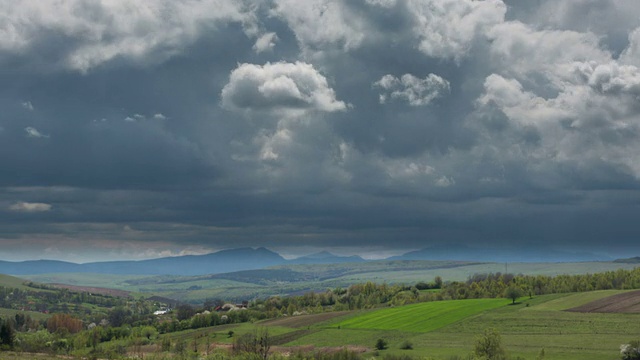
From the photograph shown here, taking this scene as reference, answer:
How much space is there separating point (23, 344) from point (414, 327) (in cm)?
9786

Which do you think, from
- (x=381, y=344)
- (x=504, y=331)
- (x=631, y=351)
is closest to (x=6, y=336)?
(x=381, y=344)

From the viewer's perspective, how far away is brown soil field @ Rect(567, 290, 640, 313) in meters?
163

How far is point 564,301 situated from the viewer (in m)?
194

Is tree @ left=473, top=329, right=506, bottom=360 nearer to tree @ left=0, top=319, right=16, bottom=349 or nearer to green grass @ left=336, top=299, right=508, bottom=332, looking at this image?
green grass @ left=336, top=299, right=508, bottom=332

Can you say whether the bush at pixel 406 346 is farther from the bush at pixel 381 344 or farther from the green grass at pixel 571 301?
the green grass at pixel 571 301

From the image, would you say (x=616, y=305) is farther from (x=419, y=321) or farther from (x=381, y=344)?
(x=381, y=344)

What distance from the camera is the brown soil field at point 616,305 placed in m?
163

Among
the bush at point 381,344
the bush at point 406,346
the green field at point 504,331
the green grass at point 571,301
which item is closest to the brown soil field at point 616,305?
the green grass at point 571,301

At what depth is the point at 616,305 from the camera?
6688 inches

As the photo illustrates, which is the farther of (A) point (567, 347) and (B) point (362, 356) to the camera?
(B) point (362, 356)

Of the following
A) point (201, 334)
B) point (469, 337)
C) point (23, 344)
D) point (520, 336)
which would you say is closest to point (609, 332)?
point (520, 336)

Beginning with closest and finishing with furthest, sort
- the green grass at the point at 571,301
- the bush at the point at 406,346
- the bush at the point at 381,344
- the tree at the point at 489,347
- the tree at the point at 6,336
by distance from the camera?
the tree at the point at 489,347 < the bush at the point at 406,346 < the bush at the point at 381,344 < the tree at the point at 6,336 < the green grass at the point at 571,301

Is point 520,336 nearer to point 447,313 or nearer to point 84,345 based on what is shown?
point 447,313

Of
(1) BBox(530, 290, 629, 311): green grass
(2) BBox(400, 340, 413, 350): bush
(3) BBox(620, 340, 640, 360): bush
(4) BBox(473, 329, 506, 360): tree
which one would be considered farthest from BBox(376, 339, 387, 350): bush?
(1) BBox(530, 290, 629, 311): green grass
